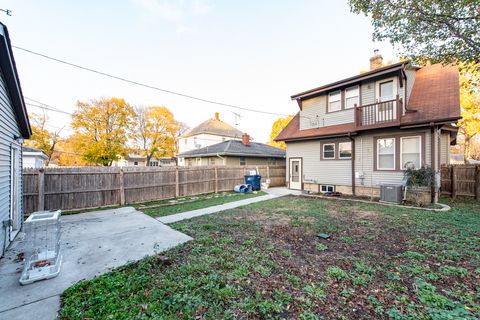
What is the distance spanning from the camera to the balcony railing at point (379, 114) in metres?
8.73

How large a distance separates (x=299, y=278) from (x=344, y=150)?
→ 9335 millimetres

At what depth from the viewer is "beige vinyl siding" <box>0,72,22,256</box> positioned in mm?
3871

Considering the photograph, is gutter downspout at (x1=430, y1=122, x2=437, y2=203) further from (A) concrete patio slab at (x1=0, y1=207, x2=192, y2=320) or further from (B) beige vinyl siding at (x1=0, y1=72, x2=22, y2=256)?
(B) beige vinyl siding at (x1=0, y1=72, x2=22, y2=256)

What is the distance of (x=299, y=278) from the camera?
2.98m

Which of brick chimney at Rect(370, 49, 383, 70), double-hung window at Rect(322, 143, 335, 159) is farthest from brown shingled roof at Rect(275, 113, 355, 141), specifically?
brick chimney at Rect(370, 49, 383, 70)

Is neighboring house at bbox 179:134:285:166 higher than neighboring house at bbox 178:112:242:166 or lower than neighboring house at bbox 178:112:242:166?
lower

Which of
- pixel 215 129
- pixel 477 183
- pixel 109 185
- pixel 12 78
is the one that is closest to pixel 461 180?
pixel 477 183

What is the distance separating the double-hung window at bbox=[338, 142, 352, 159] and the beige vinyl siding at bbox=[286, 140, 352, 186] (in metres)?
0.27

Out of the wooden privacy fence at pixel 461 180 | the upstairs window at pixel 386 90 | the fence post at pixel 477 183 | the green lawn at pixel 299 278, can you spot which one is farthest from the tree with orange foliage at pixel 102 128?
the fence post at pixel 477 183

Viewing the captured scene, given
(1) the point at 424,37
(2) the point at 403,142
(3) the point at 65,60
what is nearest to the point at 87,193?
(3) the point at 65,60

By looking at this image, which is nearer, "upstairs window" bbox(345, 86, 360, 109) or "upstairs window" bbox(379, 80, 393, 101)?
"upstairs window" bbox(379, 80, 393, 101)

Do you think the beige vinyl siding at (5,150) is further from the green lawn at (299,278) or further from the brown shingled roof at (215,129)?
the brown shingled roof at (215,129)

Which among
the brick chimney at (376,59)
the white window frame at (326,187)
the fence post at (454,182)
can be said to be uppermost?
the brick chimney at (376,59)

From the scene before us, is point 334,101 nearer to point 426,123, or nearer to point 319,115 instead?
point 319,115
